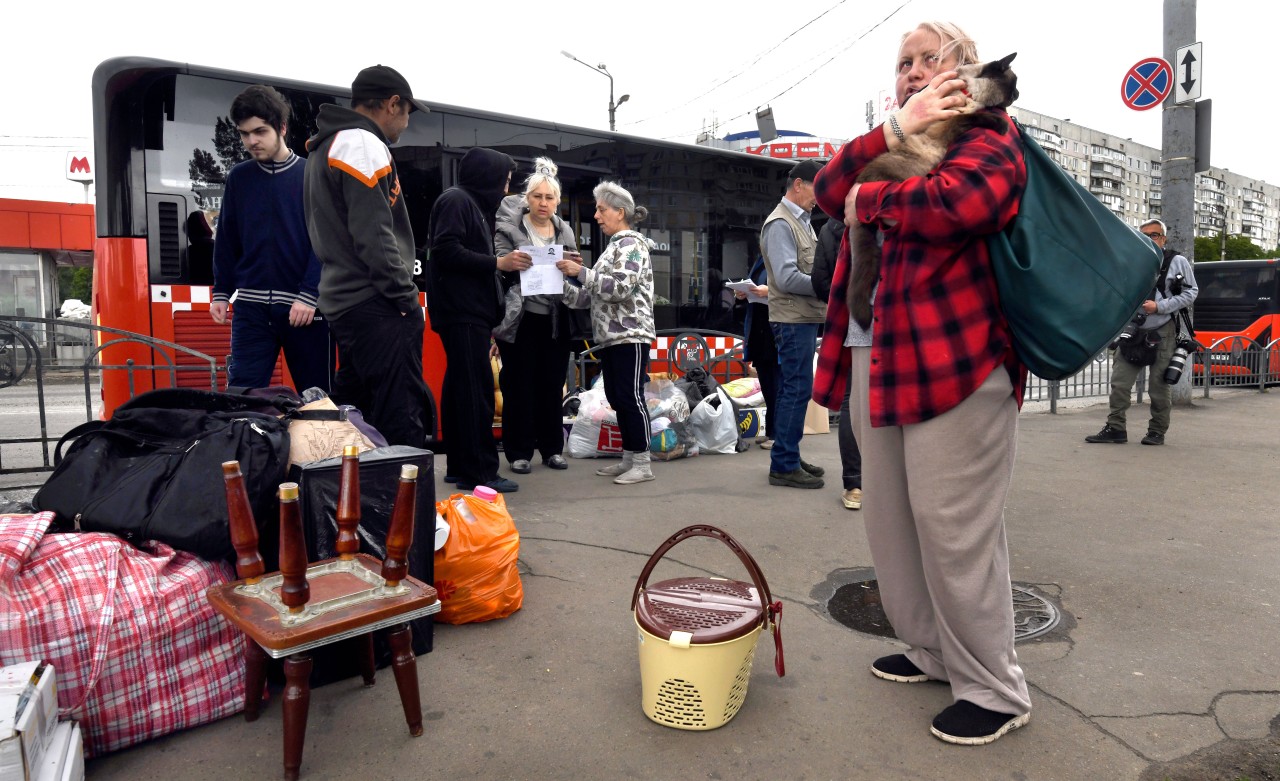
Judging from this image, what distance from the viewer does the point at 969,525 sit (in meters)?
2.19

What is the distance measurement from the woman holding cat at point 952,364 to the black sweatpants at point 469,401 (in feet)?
9.31

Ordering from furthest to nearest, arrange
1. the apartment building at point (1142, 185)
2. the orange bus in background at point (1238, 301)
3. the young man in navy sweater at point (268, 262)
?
the apartment building at point (1142, 185) → the orange bus in background at point (1238, 301) → the young man in navy sweater at point (268, 262)

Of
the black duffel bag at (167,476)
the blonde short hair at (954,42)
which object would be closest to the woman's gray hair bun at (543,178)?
the black duffel bag at (167,476)

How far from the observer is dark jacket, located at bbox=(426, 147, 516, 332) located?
467 centimetres

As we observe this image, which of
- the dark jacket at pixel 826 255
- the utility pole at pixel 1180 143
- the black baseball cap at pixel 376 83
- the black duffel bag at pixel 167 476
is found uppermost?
the utility pole at pixel 1180 143

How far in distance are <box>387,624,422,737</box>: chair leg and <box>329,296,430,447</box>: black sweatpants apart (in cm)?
142

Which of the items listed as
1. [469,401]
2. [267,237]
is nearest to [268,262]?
[267,237]

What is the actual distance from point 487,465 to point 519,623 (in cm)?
192

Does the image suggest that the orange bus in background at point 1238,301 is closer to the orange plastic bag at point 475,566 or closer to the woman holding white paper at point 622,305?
the woman holding white paper at point 622,305

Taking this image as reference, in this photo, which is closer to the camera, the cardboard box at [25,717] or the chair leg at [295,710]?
the cardboard box at [25,717]

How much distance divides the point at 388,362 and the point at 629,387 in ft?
6.28

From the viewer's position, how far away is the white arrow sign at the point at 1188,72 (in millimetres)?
9055

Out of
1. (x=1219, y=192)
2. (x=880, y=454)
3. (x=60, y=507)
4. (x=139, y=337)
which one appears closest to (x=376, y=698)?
(x=60, y=507)

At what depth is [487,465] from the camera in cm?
483
